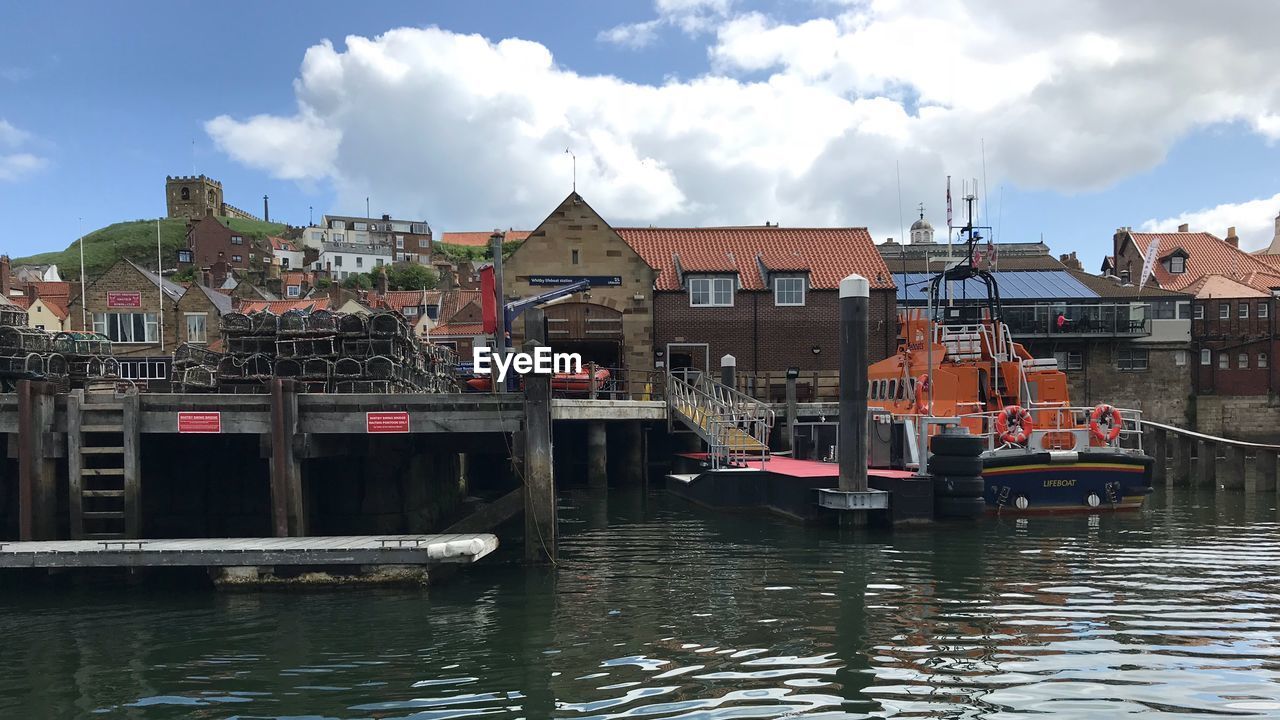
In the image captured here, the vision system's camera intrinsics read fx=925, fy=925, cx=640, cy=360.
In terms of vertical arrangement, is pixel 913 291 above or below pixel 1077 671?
above

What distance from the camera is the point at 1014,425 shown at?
20.7 meters

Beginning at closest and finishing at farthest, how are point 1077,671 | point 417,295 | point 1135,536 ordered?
point 1077,671 < point 1135,536 < point 417,295

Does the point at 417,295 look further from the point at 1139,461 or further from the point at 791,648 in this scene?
the point at 791,648

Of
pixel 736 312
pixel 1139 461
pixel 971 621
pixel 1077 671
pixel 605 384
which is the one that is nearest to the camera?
pixel 1077 671

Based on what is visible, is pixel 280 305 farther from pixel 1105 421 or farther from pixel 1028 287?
pixel 1105 421

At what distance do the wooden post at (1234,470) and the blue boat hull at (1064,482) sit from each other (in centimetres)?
675

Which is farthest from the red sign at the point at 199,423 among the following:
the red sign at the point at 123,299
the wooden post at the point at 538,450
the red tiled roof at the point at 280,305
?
the red tiled roof at the point at 280,305

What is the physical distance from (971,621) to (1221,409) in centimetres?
4071

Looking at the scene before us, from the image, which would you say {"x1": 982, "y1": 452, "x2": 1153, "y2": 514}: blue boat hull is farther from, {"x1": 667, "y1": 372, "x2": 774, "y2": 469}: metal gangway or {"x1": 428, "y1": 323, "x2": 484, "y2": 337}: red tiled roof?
{"x1": 428, "y1": 323, "x2": 484, "y2": 337}: red tiled roof

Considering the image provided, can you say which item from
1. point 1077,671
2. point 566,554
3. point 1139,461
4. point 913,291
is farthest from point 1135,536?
point 913,291

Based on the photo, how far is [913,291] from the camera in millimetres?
46125

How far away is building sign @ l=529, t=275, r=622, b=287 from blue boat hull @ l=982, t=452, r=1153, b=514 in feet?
63.4

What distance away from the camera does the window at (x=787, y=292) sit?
37.4m

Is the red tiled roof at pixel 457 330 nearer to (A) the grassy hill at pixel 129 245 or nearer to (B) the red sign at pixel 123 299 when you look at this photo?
(B) the red sign at pixel 123 299
